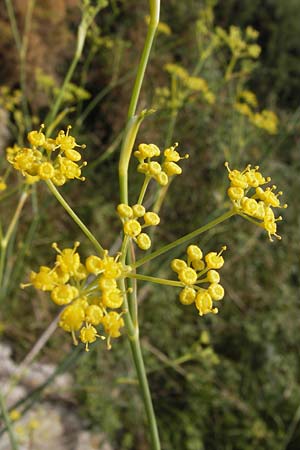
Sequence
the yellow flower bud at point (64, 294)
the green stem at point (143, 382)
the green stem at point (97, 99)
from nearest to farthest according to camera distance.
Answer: the yellow flower bud at point (64, 294), the green stem at point (143, 382), the green stem at point (97, 99)

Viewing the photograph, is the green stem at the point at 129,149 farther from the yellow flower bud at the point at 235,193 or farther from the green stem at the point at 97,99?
the green stem at the point at 97,99

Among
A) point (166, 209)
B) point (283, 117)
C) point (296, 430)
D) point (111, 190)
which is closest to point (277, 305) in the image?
point (296, 430)

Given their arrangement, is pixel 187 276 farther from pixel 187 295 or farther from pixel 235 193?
pixel 235 193

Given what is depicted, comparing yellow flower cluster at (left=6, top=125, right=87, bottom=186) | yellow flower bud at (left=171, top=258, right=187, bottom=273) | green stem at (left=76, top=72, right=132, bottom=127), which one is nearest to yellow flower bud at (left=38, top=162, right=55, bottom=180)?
yellow flower cluster at (left=6, top=125, right=87, bottom=186)

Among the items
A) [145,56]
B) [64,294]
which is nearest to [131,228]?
[64,294]

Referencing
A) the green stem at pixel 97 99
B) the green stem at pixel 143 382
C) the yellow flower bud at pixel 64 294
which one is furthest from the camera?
the green stem at pixel 97 99

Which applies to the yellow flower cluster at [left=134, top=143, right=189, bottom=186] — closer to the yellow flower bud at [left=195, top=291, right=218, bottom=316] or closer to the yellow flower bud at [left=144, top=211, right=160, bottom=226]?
the yellow flower bud at [left=144, top=211, right=160, bottom=226]

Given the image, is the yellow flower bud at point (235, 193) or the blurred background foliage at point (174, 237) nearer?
the yellow flower bud at point (235, 193)

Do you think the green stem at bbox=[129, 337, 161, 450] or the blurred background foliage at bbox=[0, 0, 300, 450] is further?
the blurred background foliage at bbox=[0, 0, 300, 450]

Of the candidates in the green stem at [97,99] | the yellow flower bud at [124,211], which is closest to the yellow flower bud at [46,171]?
the yellow flower bud at [124,211]

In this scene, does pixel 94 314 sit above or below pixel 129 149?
below
